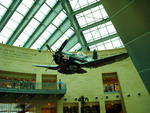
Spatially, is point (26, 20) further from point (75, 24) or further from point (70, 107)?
point (70, 107)

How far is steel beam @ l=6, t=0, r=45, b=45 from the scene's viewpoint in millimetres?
28075

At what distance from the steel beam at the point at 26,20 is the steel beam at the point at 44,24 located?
2.83 m

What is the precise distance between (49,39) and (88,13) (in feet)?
33.0

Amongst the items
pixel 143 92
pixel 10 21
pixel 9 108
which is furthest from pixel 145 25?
pixel 9 108

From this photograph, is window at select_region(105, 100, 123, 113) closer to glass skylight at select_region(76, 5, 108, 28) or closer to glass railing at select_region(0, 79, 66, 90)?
glass railing at select_region(0, 79, 66, 90)

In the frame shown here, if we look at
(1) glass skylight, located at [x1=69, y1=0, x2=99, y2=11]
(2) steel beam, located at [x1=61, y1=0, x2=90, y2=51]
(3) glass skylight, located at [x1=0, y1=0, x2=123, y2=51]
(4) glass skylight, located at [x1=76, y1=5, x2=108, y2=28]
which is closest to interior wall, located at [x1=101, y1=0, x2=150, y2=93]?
(3) glass skylight, located at [x1=0, y1=0, x2=123, y2=51]

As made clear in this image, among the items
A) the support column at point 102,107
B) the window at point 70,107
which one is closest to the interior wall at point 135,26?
the support column at point 102,107

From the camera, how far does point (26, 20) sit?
28969mm

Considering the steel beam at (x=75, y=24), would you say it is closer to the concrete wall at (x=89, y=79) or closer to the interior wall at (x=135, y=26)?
the concrete wall at (x=89, y=79)

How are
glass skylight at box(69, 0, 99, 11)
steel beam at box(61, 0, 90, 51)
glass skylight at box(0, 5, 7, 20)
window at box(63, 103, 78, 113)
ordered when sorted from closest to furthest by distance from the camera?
glass skylight at box(0, 5, 7, 20), window at box(63, 103, 78, 113), steel beam at box(61, 0, 90, 51), glass skylight at box(69, 0, 99, 11)

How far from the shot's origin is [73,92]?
2758cm

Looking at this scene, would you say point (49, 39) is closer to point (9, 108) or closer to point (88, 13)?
point (88, 13)

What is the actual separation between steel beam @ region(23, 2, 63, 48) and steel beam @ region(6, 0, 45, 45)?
2.83 m

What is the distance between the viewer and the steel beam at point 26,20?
2808cm
